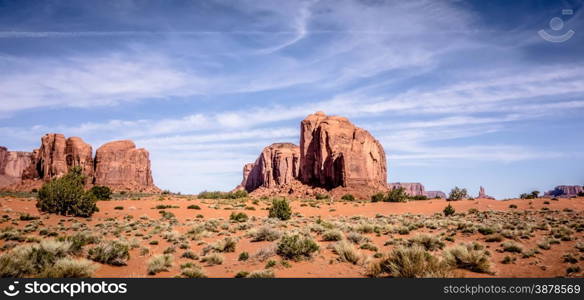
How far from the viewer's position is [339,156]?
75.8 meters

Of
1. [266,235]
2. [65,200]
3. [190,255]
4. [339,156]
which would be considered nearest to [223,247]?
[190,255]

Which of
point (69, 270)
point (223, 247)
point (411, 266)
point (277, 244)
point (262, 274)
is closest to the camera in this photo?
point (411, 266)

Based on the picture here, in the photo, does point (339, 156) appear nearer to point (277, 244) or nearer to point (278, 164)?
point (278, 164)

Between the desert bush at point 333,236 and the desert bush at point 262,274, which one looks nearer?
the desert bush at point 262,274

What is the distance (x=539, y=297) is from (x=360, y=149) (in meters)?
73.3

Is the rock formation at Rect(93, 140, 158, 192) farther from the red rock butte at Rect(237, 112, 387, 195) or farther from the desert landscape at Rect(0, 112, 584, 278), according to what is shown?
the desert landscape at Rect(0, 112, 584, 278)

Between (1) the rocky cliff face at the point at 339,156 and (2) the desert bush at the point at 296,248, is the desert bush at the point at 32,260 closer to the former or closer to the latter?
(2) the desert bush at the point at 296,248

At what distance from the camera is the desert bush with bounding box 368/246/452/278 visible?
25.0ft

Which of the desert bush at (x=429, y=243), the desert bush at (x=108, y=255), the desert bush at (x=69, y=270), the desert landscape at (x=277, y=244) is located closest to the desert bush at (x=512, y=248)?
the desert landscape at (x=277, y=244)

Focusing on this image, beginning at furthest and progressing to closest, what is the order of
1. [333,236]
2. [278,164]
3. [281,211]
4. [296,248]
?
1. [278,164]
2. [281,211]
3. [333,236]
4. [296,248]

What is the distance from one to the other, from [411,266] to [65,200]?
98.4ft

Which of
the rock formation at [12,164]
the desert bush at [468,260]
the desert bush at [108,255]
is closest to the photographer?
the desert bush at [468,260]

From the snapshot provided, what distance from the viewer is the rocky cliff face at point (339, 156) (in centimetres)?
7419

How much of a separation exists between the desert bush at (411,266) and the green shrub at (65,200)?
1105 inches
